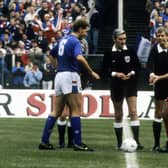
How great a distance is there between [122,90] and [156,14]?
15.0 m

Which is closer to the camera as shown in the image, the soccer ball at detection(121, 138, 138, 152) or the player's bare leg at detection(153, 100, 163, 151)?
the soccer ball at detection(121, 138, 138, 152)

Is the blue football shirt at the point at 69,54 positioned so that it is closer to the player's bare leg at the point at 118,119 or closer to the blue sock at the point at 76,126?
the blue sock at the point at 76,126

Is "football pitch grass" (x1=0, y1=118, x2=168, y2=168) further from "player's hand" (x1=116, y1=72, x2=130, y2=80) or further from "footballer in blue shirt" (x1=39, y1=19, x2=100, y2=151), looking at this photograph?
"player's hand" (x1=116, y1=72, x2=130, y2=80)

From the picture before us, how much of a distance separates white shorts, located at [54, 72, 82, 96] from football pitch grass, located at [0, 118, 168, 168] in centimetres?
99

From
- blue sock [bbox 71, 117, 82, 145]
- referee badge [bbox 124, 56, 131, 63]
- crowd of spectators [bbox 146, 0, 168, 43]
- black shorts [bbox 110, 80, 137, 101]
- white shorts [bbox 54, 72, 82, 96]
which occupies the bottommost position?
blue sock [bbox 71, 117, 82, 145]

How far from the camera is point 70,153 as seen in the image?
40.8 ft

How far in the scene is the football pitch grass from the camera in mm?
11134

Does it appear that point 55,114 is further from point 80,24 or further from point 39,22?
point 39,22

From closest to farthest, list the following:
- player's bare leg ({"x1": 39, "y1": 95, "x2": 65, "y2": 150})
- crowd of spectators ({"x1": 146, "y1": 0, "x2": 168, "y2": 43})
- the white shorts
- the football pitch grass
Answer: the football pitch grass → the white shorts → player's bare leg ({"x1": 39, "y1": 95, "x2": 65, "y2": 150}) → crowd of spectators ({"x1": 146, "y1": 0, "x2": 168, "y2": 43})

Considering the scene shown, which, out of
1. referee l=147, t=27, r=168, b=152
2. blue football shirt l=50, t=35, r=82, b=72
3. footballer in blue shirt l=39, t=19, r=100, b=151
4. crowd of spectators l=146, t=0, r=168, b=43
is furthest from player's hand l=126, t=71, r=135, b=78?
crowd of spectators l=146, t=0, r=168, b=43

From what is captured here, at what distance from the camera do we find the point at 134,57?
1325 cm

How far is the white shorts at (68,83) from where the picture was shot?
496 inches

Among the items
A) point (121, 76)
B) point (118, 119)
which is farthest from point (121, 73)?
point (118, 119)

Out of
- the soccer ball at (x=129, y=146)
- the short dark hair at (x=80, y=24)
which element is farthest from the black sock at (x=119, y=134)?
the short dark hair at (x=80, y=24)
